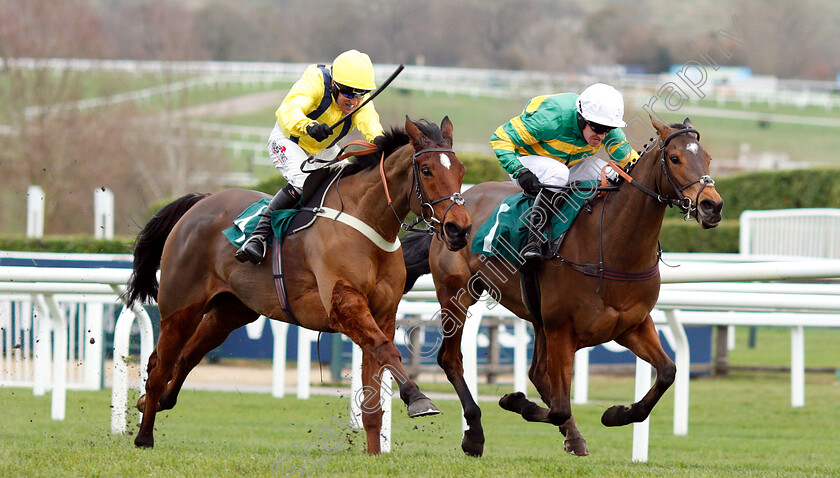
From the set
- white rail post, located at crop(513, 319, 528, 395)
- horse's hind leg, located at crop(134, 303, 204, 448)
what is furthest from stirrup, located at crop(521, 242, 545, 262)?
white rail post, located at crop(513, 319, 528, 395)

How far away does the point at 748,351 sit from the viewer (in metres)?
13.6

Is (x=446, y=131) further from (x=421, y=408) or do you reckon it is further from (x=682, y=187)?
(x=421, y=408)

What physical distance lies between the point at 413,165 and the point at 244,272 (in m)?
1.16

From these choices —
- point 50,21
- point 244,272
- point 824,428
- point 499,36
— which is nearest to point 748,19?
point 499,36

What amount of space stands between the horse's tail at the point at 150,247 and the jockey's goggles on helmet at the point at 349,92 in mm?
1198

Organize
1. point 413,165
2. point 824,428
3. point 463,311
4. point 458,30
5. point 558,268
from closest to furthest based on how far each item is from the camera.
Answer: point 413,165 < point 558,268 < point 463,311 < point 824,428 < point 458,30

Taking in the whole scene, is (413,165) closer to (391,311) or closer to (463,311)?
(391,311)

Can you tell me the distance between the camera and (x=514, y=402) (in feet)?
17.6

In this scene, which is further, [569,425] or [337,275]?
[569,425]

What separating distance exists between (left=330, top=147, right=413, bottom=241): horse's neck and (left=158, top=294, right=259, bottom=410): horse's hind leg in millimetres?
1088

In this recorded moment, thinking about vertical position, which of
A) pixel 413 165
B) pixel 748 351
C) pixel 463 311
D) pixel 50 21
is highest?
pixel 50 21

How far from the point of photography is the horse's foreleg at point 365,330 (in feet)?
14.4

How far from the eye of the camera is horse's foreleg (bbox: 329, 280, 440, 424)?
440 cm

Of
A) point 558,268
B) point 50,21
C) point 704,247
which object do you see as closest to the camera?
point 558,268
